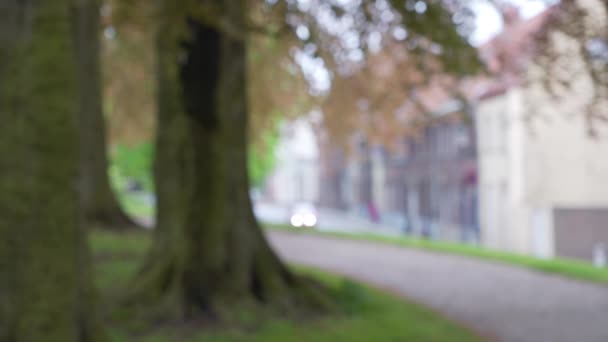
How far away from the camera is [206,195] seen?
28.8 feet

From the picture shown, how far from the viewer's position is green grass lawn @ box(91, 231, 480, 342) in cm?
768

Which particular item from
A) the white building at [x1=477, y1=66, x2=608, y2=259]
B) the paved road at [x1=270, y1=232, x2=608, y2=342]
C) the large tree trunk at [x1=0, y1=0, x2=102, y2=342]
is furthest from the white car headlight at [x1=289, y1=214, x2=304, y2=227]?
the large tree trunk at [x1=0, y1=0, x2=102, y2=342]

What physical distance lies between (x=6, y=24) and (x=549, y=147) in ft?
73.4

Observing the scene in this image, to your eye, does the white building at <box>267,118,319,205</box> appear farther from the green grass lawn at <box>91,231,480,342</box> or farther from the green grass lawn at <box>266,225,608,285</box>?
the green grass lawn at <box>91,231,480,342</box>

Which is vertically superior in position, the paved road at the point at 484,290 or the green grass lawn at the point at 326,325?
the green grass lawn at the point at 326,325

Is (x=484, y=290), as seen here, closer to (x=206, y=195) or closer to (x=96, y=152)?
(x=206, y=195)

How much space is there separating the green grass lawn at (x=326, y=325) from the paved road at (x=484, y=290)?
784 mm

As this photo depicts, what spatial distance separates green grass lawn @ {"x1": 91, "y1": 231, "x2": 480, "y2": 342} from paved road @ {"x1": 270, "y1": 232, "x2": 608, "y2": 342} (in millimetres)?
784

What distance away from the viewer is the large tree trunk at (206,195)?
8555mm

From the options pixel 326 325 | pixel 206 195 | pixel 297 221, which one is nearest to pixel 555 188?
pixel 297 221

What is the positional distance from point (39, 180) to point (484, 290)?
9.90 metres

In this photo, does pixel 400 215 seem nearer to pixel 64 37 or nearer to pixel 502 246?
pixel 502 246

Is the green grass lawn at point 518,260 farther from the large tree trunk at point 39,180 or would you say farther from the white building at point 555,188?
the large tree trunk at point 39,180

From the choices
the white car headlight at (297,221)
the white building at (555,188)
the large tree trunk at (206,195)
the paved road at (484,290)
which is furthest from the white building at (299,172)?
the large tree trunk at (206,195)
